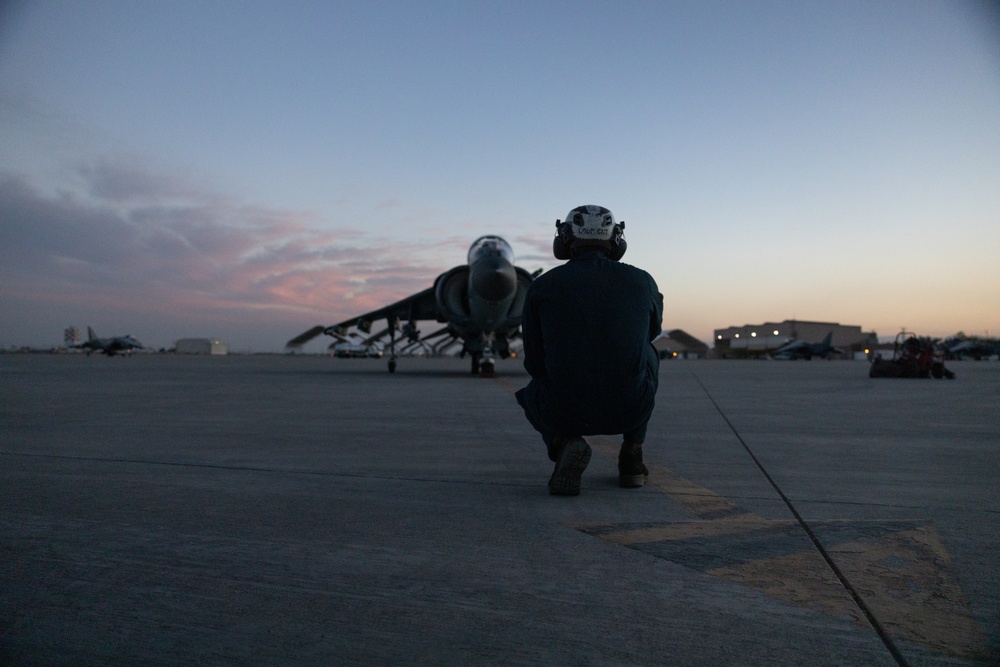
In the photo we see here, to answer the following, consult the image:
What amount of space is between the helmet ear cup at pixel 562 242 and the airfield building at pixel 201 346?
114 metres

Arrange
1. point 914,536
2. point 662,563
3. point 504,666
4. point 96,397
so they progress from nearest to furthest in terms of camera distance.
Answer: point 504,666 → point 662,563 → point 914,536 → point 96,397

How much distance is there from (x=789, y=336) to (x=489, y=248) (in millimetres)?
102566

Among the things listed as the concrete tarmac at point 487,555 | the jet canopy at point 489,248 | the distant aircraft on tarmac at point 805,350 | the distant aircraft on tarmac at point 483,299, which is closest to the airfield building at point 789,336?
the distant aircraft on tarmac at point 805,350

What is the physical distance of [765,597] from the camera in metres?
2.13

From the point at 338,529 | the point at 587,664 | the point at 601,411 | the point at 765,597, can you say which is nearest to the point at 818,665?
the point at 765,597

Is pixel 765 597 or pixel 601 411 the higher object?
pixel 601 411

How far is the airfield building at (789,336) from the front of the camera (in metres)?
94.9

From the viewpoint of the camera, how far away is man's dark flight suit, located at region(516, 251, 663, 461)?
3.81 m

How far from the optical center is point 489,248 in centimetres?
1593

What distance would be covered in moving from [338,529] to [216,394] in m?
9.72

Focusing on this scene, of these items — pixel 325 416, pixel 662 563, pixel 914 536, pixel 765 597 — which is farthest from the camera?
pixel 325 416

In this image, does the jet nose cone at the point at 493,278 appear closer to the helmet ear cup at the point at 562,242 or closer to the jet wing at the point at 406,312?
the jet wing at the point at 406,312

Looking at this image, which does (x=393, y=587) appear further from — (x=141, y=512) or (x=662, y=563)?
(x=141, y=512)

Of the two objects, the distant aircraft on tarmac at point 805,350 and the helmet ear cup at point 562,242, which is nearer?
the helmet ear cup at point 562,242
